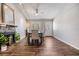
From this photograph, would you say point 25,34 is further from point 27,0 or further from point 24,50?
point 27,0

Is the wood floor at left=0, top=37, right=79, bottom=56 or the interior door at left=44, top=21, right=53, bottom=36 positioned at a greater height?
the interior door at left=44, top=21, right=53, bottom=36

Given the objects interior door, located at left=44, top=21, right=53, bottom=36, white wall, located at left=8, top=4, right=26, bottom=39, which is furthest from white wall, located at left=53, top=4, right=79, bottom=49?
white wall, located at left=8, top=4, right=26, bottom=39

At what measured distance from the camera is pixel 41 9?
10.1 feet

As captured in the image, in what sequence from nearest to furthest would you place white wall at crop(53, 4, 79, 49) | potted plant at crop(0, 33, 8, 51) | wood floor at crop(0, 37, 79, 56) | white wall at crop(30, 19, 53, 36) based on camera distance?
wood floor at crop(0, 37, 79, 56)
potted plant at crop(0, 33, 8, 51)
white wall at crop(30, 19, 53, 36)
white wall at crop(53, 4, 79, 49)

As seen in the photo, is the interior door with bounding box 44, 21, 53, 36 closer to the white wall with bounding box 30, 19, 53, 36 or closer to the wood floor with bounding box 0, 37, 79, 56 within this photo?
the white wall with bounding box 30, 19, 53, 36

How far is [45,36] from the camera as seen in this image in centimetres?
332

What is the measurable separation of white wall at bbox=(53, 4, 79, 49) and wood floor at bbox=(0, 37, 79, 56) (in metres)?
0.21

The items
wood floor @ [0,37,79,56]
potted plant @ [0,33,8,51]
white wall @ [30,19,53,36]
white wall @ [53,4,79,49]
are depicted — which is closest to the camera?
wood floor @ [0,37,79,56]

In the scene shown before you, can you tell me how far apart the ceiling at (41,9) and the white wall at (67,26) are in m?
0.30

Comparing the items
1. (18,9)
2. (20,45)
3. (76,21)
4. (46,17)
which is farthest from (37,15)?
(76,21)

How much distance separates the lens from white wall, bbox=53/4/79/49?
3.46 m

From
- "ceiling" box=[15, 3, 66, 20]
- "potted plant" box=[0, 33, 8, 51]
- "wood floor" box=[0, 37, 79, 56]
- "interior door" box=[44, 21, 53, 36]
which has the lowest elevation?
"wood floor" box=[0, 37, 79, 56]

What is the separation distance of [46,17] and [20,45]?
40.8 inches

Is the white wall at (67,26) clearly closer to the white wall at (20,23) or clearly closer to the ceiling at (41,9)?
the ceiling at (41,9)
